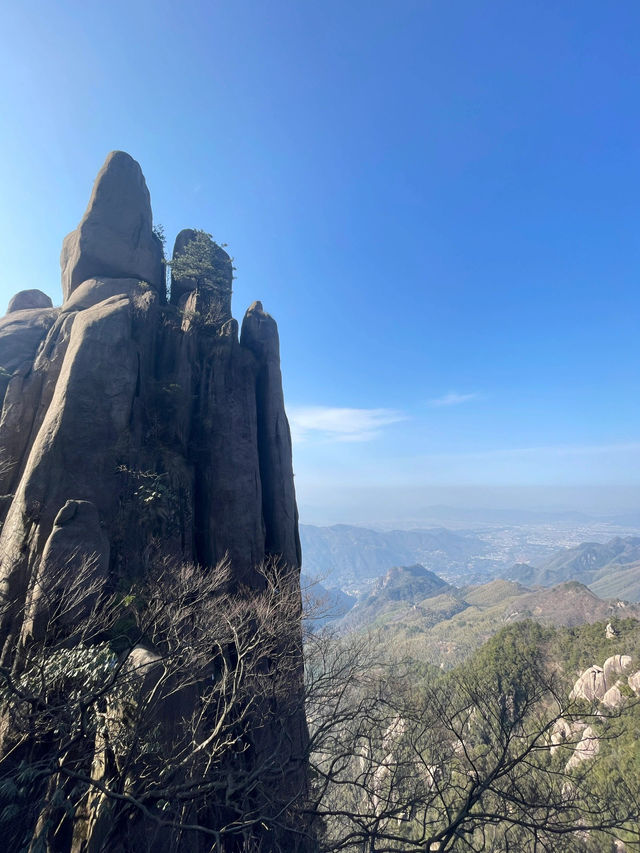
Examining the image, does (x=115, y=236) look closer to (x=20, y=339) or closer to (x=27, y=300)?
(x=20, y=339)

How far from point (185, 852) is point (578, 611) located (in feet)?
691

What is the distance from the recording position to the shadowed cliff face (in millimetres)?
15180

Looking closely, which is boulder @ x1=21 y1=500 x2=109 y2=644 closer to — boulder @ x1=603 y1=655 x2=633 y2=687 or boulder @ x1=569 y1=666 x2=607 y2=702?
boulder @ x1=569 y1=666 x2=607 y2=702

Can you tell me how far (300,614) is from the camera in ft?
56.7

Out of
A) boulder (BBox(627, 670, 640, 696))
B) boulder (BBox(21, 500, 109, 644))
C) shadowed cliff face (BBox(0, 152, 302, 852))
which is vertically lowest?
boulder (BBox(627, 670, 640, 696))

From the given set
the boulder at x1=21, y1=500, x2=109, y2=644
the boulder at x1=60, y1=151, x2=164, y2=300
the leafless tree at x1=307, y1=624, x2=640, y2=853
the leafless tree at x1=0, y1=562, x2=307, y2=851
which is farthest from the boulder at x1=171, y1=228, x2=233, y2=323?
the leafless tree at x1=307, y1=624, x2=640, y2=853

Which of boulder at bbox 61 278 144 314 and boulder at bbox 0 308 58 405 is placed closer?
boulder at bbox 0 308 58 405

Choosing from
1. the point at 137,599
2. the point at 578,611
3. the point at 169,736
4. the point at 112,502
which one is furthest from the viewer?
the point at 578,611

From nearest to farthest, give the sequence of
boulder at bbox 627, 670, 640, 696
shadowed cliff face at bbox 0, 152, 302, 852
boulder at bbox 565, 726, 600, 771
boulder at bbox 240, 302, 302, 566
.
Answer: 1. shadowed cliff face at bbox 0, 152, 302, 852
2. boulder at bbox 565, 726, 600, 771
3. boulder at bbox 240, 302, 302, 566
4. boulder at bbox 627, 670, 640, 696

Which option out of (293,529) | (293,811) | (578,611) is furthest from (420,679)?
(578,611)

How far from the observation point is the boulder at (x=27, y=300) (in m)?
30.6

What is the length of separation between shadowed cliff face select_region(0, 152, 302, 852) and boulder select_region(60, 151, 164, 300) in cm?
11

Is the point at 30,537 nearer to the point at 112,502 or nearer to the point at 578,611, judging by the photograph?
the point at 112,502

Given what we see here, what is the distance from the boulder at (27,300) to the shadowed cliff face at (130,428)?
17.7 feet
